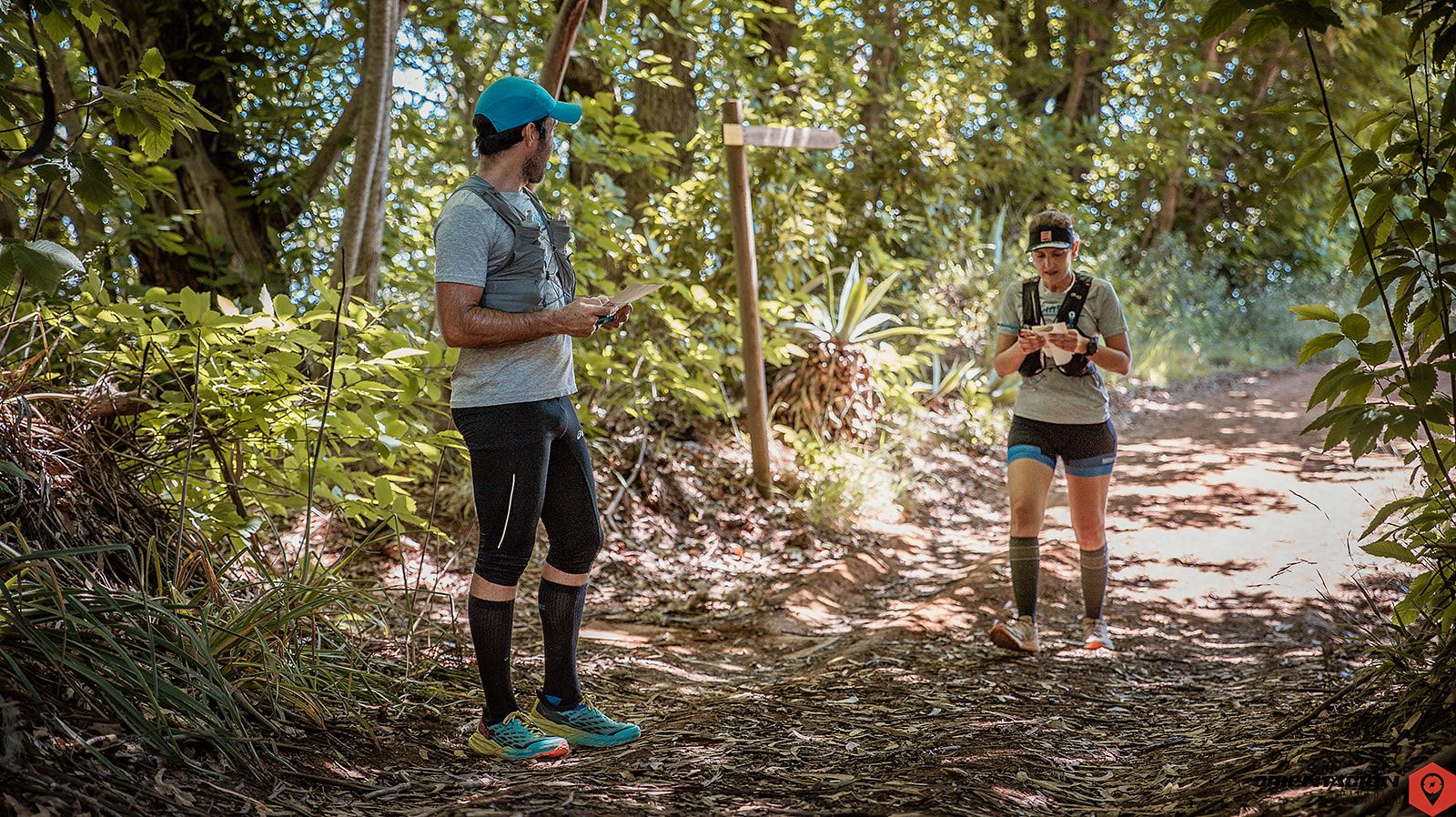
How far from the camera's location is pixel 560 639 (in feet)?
10.7

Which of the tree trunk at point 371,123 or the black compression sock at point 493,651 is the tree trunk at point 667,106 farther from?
the black compression sock at point 493,651

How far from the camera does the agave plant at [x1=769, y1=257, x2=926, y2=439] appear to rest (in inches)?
330

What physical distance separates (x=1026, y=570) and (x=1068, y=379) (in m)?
0.83

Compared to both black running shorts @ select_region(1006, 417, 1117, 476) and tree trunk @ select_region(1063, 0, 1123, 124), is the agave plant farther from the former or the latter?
tree trunk @ select_region(1063, 0, 1123, 124)

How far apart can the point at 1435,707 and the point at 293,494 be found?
351 centimetres

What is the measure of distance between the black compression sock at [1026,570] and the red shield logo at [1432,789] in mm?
2666

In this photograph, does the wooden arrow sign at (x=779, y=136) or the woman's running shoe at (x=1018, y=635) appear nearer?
the woman's running shoe at (x=1018, y=635)

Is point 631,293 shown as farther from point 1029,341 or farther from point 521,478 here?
point 1029,341

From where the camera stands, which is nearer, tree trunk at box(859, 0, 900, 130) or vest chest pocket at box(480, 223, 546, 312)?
vest chest pocket at box(480, 223, 546, 312)

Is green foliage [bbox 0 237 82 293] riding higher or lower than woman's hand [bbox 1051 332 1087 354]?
higher

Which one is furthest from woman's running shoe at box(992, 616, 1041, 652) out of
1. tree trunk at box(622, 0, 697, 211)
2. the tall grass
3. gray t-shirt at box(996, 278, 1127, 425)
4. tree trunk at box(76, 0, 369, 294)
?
tree trunk at box(622, 0, 697, 211)

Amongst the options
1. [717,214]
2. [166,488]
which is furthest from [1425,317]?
[717,214]

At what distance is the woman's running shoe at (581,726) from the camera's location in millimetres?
3189

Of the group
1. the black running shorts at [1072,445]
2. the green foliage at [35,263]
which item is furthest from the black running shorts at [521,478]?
the black running shorts at [1072,445]
